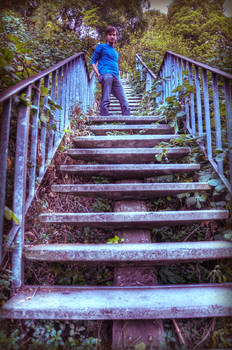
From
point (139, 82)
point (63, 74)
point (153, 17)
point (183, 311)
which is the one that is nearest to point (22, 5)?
point (139, 82)

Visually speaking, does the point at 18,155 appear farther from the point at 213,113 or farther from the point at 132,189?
the point at 213,113

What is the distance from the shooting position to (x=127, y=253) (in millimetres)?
1246

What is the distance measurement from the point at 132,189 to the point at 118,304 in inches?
31.8

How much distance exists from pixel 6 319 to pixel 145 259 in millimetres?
759

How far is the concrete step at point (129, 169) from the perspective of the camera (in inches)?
74.4

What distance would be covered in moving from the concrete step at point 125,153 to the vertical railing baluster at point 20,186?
2.85 feet

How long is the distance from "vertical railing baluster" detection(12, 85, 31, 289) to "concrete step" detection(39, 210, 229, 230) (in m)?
0.25

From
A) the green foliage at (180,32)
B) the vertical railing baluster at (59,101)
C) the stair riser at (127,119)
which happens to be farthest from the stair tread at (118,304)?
the green foliage at (180,32)

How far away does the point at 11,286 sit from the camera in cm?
119

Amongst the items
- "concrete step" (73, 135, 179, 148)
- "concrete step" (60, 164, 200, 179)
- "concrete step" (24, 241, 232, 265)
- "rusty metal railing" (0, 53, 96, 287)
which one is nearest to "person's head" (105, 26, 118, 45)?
"concrete step" (73, 135, 179, 148)

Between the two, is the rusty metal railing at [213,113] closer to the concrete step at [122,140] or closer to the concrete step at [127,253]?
the concrete step at [122,140]

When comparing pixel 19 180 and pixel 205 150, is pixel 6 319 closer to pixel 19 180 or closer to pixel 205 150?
pixel 19 180

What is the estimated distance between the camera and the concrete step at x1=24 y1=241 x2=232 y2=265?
1246 mm

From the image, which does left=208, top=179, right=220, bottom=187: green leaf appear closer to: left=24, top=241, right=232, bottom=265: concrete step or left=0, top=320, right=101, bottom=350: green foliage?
left=24, top=241, right=232, bottom=265: concrete step
